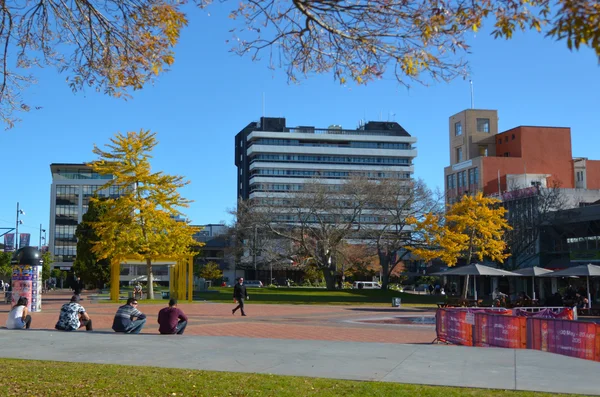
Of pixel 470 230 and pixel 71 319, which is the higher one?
pixel 470 230

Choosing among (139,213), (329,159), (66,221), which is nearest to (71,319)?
(139,213)

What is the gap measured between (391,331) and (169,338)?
27.3ft

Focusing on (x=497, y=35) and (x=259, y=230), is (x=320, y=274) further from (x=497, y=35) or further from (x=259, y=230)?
(x=497, y=35)

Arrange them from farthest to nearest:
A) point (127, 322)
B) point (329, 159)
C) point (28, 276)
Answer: point (329, 159) < point (28, 276) < point (127, 322)

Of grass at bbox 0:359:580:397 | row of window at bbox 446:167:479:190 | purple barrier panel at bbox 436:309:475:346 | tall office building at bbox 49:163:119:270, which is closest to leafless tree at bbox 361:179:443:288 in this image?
row of window at bbox 446:167:479:190

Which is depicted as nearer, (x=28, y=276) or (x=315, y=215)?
(x=28, y=276)

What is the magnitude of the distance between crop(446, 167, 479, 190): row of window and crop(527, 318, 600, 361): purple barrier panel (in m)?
64.3

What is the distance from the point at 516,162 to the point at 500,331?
6632 centimetres

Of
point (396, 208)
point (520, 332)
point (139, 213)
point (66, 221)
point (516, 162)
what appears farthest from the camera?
point (66, 221)

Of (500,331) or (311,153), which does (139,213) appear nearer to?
(500,331)

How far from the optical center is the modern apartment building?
75.6 meters

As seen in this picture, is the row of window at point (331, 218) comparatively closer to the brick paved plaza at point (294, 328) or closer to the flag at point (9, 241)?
the brick paved plaza at point (294, 328)

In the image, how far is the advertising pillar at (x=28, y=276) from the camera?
26.6 m

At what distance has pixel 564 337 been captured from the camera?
44.2 ft
